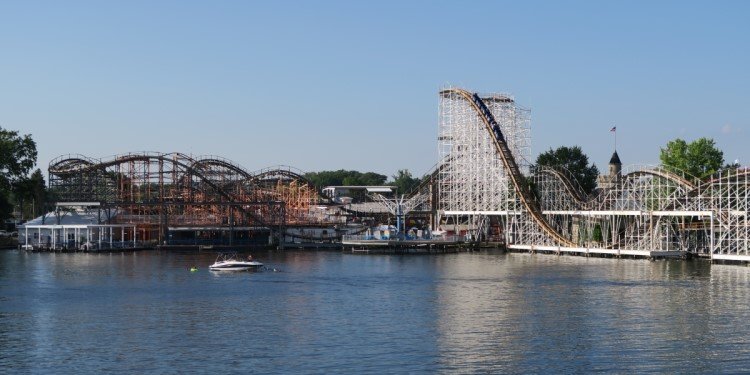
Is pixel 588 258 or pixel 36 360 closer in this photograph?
pixel 36 360

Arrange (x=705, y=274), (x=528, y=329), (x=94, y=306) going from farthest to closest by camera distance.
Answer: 1. (x=705, y=274)
2. (x=94, y=306)
3. (x=528, y=329)

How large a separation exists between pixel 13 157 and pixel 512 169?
50.3 meters

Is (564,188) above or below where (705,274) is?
above

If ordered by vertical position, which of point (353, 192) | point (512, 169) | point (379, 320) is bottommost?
point (379, 320)

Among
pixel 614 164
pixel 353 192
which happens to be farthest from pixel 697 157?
pixel 353 192

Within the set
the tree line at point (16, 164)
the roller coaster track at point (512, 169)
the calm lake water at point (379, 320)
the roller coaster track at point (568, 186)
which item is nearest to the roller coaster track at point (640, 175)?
the roller coaster track at point (568, 186)

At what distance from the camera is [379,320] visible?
44.1m

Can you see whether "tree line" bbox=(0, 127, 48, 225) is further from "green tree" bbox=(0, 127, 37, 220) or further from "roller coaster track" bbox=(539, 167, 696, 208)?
"roller coaster track" bbox=(539, 167, 696, 208)

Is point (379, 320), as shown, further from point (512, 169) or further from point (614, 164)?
point (614, 164)

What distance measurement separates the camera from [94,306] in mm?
48938

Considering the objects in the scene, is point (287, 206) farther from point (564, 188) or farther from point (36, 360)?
point (36, 360)

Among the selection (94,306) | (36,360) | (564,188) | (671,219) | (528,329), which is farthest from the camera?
(564,188)

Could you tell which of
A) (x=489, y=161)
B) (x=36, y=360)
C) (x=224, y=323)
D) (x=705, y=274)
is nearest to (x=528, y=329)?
(x=224, y=323)

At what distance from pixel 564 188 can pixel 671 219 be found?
58.1ft
